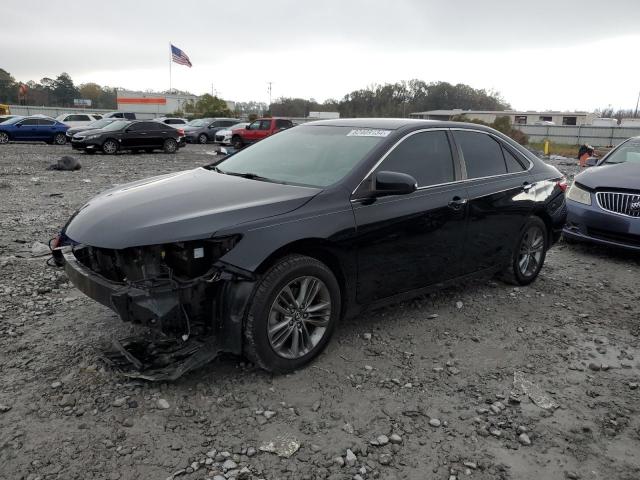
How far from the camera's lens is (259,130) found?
25.7m

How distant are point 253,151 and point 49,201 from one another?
245 inches

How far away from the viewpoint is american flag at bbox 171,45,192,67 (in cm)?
4388

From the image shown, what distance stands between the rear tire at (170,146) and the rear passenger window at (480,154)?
1863 centimetres

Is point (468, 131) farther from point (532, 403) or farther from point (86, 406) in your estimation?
point (86, 406)

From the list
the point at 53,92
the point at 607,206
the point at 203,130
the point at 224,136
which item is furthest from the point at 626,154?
the point at 53,92

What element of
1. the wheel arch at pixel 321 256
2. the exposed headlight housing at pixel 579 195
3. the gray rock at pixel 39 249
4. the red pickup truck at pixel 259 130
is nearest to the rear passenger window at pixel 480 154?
the wheel arch at pixel 321 256

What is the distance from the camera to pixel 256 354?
10.7ft

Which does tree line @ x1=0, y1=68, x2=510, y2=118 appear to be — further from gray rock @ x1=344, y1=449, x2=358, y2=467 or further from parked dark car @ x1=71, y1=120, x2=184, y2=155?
gray rock @ x1=344, y1=449, x2=358, y2=467

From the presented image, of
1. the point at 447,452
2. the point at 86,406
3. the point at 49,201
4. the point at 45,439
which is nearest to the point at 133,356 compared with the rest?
the point at 86,406

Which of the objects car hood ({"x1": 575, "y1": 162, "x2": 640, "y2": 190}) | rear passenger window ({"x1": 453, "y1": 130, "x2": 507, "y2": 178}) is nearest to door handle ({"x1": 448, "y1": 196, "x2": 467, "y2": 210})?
rear passenger window ({"x1": 453, "y1": 130, "x2": 507, "y2": 178})

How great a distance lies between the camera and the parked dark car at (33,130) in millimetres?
24062

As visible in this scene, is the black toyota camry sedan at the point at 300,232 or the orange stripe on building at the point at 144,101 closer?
the black toyota camry sedan at the point at 300,232

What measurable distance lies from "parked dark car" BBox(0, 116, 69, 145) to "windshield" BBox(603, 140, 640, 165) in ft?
78.9

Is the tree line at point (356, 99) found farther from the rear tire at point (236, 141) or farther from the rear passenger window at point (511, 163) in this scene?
the rear passenger window at point (511, 163)
